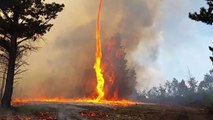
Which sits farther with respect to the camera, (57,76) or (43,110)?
(57,76)

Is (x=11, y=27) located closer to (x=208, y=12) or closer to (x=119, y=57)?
(x=208, y=12)

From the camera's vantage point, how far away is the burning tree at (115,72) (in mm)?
66938

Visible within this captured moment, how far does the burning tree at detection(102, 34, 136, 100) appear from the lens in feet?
220

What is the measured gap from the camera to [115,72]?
229 ft

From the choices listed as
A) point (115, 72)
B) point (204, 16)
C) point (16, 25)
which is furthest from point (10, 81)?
point (115, 72)

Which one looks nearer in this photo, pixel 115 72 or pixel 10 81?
pixel 10 81

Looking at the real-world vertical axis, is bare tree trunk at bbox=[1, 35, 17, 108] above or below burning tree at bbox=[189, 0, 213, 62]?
below

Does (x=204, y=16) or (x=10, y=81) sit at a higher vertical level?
(x=204, y=16)

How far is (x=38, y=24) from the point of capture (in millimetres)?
30797

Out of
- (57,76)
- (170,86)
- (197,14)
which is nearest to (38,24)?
(197,14)

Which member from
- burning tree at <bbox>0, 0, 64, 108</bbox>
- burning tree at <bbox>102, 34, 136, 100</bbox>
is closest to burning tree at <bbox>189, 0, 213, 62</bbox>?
burning tree at <bbox>0, 0, 64, 108</bbox>

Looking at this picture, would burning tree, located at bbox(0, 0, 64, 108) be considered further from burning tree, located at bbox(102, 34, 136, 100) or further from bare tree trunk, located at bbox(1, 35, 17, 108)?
burning tree, located at bbox(102, 34, 136, 100)

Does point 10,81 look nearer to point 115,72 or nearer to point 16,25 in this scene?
point 16,25

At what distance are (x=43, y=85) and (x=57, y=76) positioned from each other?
13.6ft
